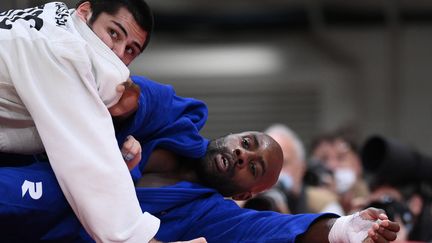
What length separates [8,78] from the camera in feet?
6.70

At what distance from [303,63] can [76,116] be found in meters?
6.66

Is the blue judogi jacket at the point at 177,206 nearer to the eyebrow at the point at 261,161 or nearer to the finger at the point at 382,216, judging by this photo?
the eyebrow at the point at 261,161

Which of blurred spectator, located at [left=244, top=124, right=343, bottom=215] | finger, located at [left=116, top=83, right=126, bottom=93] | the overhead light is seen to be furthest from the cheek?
the overhead light

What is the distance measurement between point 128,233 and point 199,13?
6257mm

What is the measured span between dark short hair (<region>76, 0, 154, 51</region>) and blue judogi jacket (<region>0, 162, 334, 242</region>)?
0.37 meters

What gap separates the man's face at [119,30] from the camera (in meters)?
2.20

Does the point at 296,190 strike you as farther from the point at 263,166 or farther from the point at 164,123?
the point at 164,123

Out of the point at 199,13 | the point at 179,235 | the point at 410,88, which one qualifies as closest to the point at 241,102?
the point at 199,13

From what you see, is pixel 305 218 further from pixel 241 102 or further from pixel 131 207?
pixel 241 102

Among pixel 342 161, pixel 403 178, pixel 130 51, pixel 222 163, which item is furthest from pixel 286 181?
pixel 130 51

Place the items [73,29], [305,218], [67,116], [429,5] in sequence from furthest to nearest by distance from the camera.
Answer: [429,5] < [305,218] < [73,29] < [67,116]

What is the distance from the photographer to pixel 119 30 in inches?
87.4

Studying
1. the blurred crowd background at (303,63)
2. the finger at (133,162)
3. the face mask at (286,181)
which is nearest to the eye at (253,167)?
the finger at (133,162)

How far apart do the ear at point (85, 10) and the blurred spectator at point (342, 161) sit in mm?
2794
